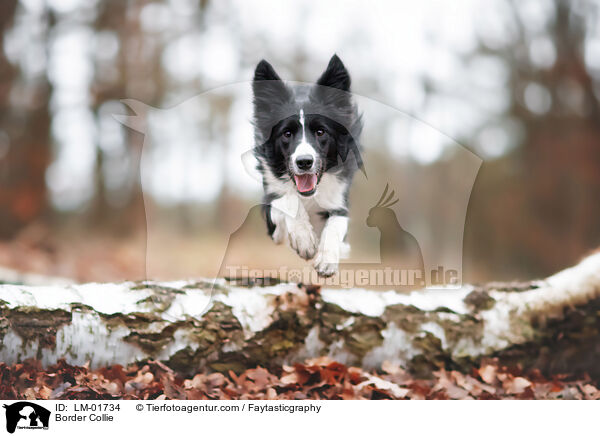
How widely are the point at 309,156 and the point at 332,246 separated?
0.51 m

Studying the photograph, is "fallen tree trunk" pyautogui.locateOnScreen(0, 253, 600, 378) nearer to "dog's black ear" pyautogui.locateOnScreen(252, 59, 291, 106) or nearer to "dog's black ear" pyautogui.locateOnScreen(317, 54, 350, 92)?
"dog's black ear" pyautogui.locateOnScreen(252, 59, 291, 106)

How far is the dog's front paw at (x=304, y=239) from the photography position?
2428 mm

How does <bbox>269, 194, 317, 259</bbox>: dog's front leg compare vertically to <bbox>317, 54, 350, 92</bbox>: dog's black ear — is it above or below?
below

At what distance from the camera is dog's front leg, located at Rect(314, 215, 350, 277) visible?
93.7 inches

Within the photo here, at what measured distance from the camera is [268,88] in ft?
7.64

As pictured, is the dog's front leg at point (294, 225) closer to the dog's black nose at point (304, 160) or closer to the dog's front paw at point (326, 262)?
the dog's front paw at point (326, 262)

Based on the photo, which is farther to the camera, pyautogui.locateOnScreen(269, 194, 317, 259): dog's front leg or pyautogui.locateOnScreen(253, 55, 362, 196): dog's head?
pyautogui.locateOnScreen(269, 194, 317, 259): dog's front leg

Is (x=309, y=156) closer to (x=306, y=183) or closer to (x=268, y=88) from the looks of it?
(x=306, y=183)

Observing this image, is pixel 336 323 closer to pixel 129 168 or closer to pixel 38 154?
pixel 129 168

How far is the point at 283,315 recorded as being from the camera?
8.34 ft
